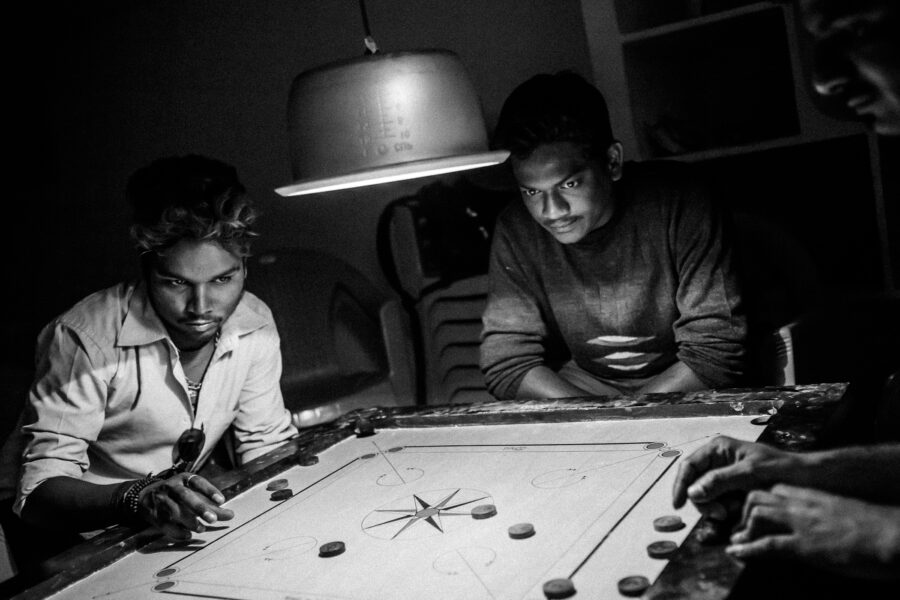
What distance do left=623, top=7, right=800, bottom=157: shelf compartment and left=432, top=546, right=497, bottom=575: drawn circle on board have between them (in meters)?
2.36

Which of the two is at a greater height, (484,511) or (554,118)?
(554,118)

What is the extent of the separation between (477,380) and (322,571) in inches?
99.8

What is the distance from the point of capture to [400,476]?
1.91 m

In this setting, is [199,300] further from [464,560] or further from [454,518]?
[464,560]

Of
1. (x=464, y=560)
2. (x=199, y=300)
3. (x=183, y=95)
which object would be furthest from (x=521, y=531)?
(x=183, y=95)

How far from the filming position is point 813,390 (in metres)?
→ 1.92

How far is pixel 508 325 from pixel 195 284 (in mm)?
1145

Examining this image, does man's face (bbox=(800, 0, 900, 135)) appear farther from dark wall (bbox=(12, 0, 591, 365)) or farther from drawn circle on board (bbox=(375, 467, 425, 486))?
dark wall (bbox=(12, 0, 591, 365))

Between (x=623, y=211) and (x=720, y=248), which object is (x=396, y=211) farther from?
(x=720, y=248)

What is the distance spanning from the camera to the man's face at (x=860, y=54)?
101 centimetres

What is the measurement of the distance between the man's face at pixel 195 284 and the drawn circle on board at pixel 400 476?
0.70 metres

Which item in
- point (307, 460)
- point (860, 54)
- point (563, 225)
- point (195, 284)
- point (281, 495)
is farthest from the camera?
point (563, 225)

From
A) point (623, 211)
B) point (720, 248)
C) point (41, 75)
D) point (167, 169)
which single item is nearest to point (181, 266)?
point (167, 169)

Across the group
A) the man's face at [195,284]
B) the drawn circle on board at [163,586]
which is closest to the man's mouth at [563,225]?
the man's face at [195,284]
